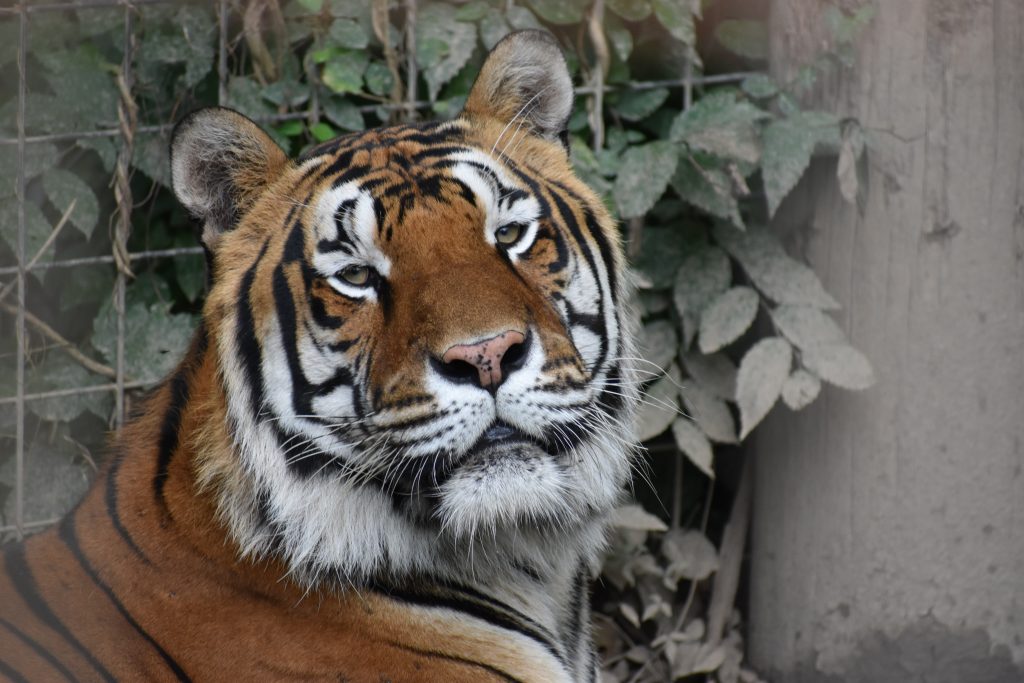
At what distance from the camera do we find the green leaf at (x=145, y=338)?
308cm

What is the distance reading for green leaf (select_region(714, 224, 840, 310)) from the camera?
292 centimetres

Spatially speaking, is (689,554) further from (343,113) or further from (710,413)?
(343,113)

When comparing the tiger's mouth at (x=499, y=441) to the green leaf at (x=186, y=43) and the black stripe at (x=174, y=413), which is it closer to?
the black stripe at (x=174, y=413)

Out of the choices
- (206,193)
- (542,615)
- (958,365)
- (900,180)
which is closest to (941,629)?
(958,365)

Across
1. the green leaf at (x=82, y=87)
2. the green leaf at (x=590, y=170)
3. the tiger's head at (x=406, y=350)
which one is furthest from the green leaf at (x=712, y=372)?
the green leaf at (x=82, y=87)

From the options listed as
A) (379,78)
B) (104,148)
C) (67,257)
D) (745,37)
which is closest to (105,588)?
(67,257)

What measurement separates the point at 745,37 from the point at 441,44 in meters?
0.79

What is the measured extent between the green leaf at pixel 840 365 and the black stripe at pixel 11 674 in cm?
184

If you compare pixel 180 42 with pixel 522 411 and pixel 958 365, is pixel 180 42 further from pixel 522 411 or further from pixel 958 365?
pixel 958 365

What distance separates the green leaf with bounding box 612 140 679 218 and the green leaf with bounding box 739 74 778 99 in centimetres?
24

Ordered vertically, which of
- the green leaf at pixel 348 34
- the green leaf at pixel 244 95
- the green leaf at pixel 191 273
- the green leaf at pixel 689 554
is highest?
the green leaf at pixel 348 34

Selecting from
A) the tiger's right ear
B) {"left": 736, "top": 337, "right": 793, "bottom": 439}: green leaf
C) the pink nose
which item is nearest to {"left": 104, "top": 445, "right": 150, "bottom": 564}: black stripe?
the tiger's right ear

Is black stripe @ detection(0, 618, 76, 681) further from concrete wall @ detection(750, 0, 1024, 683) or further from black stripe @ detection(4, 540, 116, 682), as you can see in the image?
concrete wall @ detection(750, 0, 1024, 683)

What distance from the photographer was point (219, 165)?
2.02 meters
